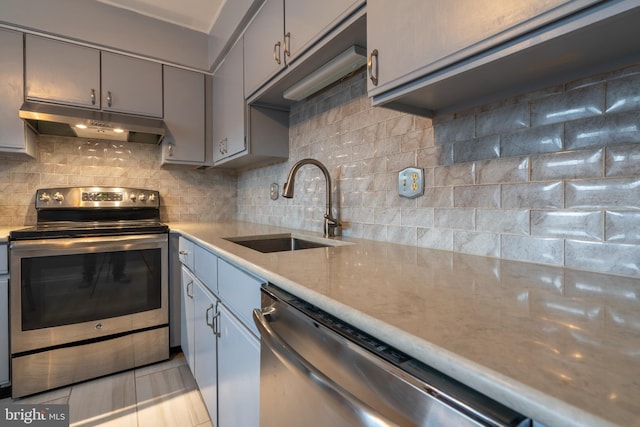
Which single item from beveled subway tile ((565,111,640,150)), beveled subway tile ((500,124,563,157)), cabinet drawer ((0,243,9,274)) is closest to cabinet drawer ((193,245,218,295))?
cabinet drawer ((0,243,9,274))

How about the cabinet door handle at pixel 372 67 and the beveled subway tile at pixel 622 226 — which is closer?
the beveled subway tile at pixel 622 226

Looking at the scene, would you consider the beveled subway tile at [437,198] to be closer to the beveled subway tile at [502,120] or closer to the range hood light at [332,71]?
the beveled subway tile at [502,120]

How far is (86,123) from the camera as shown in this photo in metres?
1.95

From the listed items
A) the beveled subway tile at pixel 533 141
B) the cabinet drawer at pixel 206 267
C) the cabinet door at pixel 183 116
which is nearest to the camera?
the beveled subway tile at pixel 533 141

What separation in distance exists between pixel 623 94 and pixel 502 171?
0.99 ft

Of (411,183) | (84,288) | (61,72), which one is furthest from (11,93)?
(411,183)

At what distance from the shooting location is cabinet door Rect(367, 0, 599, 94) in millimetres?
585

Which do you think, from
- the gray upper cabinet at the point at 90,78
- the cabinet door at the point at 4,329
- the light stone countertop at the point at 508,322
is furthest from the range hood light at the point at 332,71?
the cabinet door at the point at 4,329

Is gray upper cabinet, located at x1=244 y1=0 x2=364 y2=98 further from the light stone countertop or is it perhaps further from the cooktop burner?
the cooktop burner

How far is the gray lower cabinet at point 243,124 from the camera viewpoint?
194cm

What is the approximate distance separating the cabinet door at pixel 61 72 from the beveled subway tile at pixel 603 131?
2589mm

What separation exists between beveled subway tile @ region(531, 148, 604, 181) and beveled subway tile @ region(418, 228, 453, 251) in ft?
1.06

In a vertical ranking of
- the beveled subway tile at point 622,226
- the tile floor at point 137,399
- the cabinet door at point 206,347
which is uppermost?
the beveled subway tile at point 622,226

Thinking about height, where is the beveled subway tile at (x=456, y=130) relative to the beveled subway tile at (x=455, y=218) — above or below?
above
